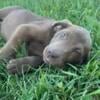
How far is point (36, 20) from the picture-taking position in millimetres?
5512

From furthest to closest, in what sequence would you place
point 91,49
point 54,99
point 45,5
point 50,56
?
point 45,5 → point 91,49 → point 50,56 → point 54,99

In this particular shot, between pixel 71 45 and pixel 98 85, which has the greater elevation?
pixel 71 45

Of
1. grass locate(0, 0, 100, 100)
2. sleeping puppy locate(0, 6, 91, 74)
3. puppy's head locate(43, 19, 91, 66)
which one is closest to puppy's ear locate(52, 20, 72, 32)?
sleeping puppy locate(0, 6, 91, 74)

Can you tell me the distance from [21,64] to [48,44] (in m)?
0.45

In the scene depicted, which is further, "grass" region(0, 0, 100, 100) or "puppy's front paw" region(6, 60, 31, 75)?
"puppy's front paw" region(6, 60, 31, 75)

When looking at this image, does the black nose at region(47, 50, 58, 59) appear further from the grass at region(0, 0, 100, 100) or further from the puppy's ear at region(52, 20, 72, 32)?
the puppy's ear at region(52, 20, 72, 32)

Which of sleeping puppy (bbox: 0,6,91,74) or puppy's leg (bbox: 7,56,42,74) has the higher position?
sleeping puppy (bbox: 0,6,91,74)

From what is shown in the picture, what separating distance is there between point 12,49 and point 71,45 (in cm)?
81

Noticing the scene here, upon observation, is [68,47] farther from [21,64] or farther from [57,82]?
[21,64]

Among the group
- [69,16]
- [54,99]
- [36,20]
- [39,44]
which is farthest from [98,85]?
[69,16]

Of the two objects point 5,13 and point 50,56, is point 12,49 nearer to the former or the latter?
point 50,56

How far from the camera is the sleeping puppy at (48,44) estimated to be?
4.27 metres

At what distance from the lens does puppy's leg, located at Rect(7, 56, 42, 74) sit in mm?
4438

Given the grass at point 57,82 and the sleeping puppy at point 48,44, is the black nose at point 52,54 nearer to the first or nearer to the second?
the sleeping puppy at point 48,44
